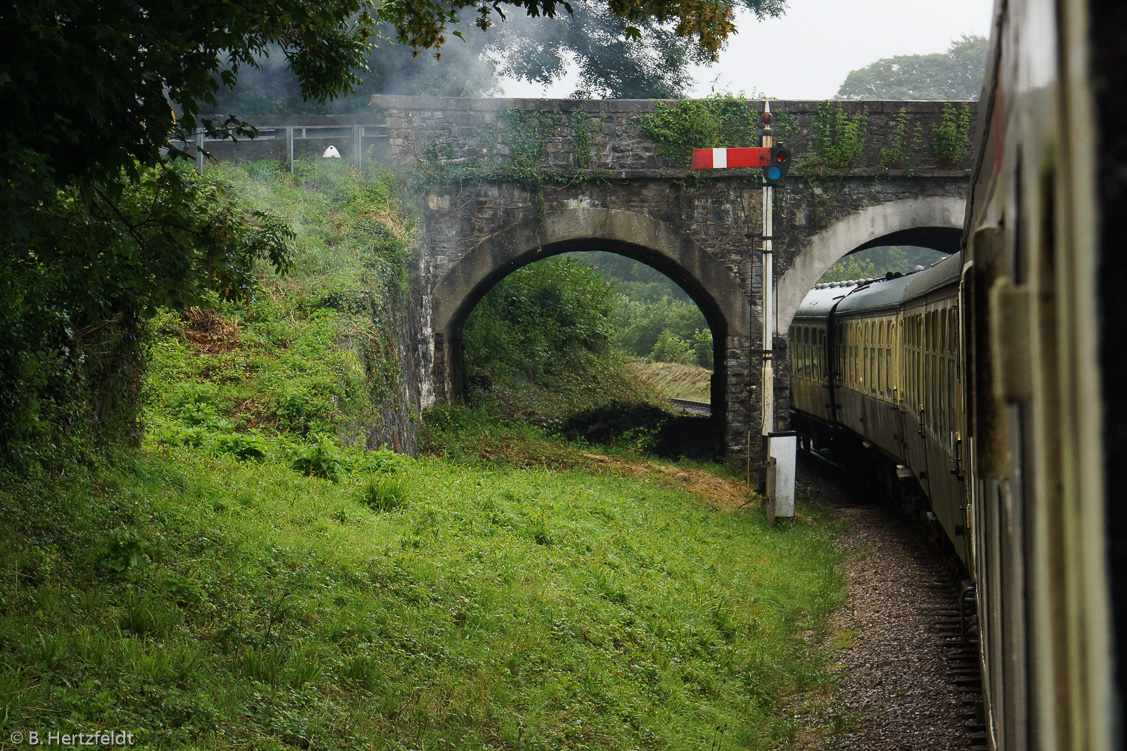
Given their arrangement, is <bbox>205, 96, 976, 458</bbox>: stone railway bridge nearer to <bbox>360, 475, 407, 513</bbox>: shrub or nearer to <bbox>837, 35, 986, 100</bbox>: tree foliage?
<bbox>360, 475, 407, 513</bbox>: shrub

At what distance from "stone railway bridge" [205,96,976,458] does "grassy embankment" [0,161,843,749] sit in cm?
409

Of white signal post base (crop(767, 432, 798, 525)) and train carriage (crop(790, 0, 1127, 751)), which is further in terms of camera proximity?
white signal post base (crop(767, 432, 798, 525))

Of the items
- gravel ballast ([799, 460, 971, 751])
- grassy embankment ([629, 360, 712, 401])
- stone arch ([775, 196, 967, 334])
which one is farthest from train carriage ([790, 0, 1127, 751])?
grassy embankment ([629, 360, 712, 401])

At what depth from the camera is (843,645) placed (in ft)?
27.1

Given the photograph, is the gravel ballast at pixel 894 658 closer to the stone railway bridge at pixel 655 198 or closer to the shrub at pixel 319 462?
the shrub at pixel 319 462

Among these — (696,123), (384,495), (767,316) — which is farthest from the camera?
(696,123)

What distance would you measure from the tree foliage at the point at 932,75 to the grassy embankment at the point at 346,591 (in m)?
43.5

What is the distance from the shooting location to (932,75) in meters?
50.3

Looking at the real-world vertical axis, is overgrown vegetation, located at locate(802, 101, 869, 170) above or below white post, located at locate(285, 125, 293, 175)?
below

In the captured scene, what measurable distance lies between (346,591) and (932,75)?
51317 millimetres

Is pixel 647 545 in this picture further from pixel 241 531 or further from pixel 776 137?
pixel 776 137

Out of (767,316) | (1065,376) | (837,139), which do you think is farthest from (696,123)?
(1065,376)

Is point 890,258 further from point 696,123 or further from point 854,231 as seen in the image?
point 696,123

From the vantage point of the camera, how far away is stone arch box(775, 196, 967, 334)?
1673cm
